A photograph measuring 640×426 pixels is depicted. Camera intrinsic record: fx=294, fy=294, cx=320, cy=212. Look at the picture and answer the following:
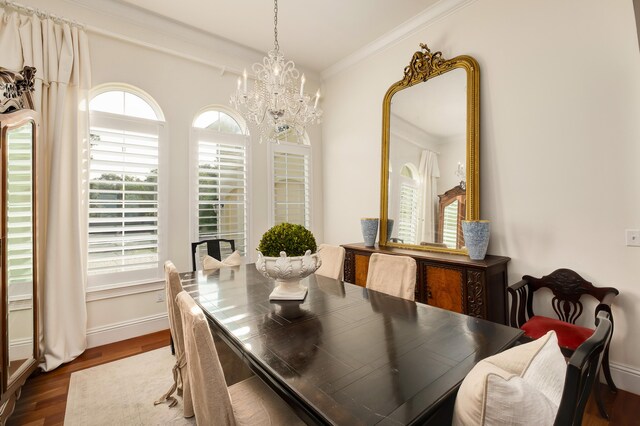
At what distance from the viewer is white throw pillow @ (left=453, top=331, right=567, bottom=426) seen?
0.64 metres

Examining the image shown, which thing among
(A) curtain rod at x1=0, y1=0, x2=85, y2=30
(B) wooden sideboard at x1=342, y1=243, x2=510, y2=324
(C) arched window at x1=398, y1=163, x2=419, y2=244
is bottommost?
(B) wooden sideboard at x1=342, y1=243, x2=510, y2=324

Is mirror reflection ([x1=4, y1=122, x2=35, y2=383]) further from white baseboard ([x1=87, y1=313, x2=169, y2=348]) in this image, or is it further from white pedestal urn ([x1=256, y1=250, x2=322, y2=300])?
white pedestal urn ([x1=256, y1=250, x2=322, y2=300])

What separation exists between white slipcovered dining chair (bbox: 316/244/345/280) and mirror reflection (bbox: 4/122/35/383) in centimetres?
212

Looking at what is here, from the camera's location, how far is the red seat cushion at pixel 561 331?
1.83 meters

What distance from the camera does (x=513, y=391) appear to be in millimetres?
636

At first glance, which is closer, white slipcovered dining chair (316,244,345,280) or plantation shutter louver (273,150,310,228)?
white slipcovered dining chair (316,244,345,280)

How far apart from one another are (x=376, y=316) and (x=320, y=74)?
400cm

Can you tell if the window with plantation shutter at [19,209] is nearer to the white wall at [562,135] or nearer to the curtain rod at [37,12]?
the curtain rod at [37,12]

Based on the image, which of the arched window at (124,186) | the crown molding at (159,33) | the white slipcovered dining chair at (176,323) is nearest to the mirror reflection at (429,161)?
the crown molding at (159,33)

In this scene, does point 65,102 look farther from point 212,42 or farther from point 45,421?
point 45,421

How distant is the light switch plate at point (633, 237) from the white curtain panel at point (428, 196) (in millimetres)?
1342

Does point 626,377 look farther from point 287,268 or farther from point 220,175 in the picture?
point 220,175

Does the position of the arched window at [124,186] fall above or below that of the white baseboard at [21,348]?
above

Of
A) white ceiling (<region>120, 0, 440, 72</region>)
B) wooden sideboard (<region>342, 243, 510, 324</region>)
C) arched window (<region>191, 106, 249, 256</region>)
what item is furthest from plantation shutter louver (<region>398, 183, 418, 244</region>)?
arched window (<region>191, 106, 249, 256</region>)
